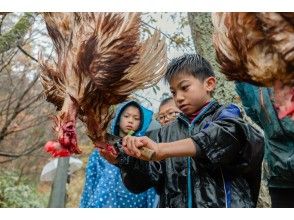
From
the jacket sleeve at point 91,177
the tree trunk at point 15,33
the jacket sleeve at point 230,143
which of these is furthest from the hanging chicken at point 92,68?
the tree trunk at point 15,33

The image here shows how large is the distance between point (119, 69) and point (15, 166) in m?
12.4

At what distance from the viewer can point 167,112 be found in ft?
12.8

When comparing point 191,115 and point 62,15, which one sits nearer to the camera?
point 62,15

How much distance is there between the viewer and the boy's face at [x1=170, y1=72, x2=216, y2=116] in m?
2.85

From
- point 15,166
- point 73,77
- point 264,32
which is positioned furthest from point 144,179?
point 15,166

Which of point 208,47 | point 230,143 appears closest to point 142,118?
point 230,143

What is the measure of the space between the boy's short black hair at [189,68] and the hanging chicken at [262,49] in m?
0.47

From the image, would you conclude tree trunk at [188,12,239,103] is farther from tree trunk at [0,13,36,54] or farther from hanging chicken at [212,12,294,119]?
tree trunk at [0,13,36,54]

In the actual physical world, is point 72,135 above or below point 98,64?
below

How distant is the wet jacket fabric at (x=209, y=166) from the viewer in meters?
2.60

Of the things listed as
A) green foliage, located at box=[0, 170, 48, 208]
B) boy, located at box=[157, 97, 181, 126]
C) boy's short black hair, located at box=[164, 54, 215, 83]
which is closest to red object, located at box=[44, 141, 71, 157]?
boy's short black hair, located at box=[164, 54, 215, 83]

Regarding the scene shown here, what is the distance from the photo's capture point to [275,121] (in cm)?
289

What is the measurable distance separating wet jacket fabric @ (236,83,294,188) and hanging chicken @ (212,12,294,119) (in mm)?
493

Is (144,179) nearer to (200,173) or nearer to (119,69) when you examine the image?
(200,173)
